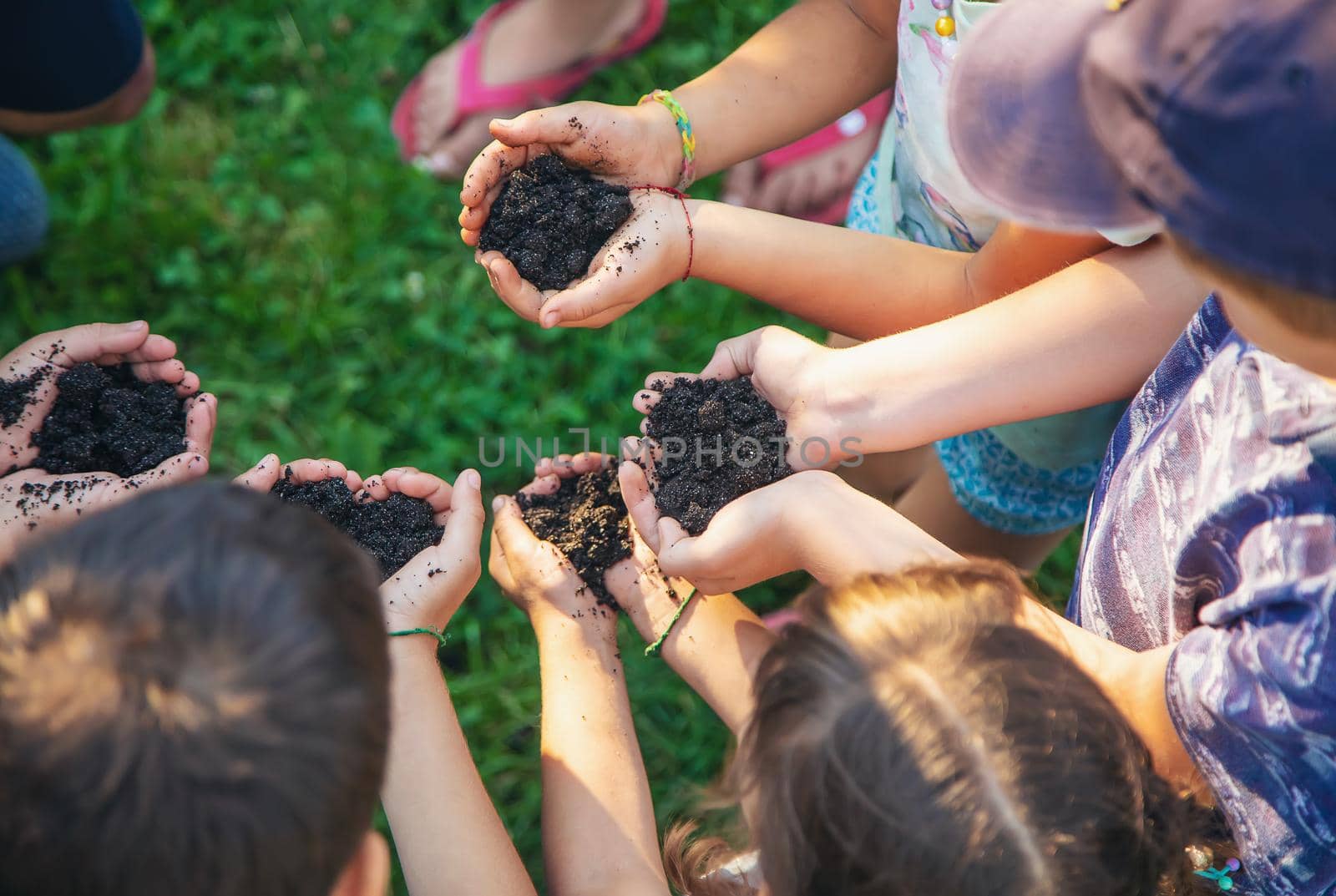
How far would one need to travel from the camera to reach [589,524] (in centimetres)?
264

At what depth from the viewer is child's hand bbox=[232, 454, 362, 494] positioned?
2475 mm

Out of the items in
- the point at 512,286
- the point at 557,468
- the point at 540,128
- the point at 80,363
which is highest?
the point at 540,128

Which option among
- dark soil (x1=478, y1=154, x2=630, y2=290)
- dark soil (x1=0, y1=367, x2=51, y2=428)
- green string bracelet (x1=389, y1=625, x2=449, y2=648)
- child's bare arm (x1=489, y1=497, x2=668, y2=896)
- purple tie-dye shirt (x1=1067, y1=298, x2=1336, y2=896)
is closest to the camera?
purple tie-dye shirt (x1=1067, y1=298, x2=1336, y2=896)

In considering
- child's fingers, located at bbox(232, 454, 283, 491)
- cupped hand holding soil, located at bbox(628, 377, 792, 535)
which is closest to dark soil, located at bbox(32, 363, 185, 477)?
child's fingers, located at bbox(232, 454, 283, 491)

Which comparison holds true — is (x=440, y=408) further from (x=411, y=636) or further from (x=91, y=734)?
(x=91, y=734)

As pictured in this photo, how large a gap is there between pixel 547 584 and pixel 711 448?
2.02 feet

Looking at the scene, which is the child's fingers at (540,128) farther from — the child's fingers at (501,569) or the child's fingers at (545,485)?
the child's fingers at (501,569)

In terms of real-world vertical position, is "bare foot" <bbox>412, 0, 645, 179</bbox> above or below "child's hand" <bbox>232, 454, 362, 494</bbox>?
above

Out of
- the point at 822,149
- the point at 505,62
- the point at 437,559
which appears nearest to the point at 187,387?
the point at 437,559

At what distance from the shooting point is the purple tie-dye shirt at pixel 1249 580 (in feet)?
4.43

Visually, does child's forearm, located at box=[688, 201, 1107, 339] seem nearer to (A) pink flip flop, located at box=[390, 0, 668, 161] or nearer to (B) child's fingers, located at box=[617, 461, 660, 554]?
(B) child's fingers, located at box=[617, 461, 660, 554]

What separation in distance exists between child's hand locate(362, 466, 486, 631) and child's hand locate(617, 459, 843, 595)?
0.54 meters

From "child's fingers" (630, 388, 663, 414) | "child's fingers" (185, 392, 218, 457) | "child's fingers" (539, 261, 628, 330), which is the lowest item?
"child's fingers" (185, 392, 218, 457)

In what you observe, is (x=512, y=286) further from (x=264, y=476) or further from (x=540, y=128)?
(x=264, y=476)
